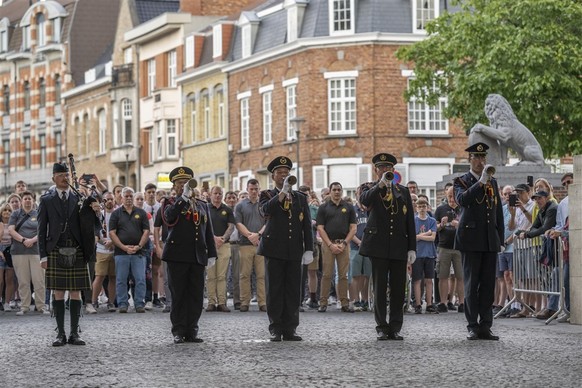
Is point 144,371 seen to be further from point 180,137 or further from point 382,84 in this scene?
point 180,137

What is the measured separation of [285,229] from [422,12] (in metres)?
38.8

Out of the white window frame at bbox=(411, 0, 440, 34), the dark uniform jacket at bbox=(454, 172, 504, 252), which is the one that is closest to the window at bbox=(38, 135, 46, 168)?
the white window frame at bbox=(411, 0, 440, 34)

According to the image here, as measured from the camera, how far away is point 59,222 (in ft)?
55.5

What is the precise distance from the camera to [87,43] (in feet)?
277

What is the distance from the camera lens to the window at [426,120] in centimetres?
5547

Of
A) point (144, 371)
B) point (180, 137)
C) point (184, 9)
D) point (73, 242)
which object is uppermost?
point (184, 9)

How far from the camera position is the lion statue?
31.4 meters

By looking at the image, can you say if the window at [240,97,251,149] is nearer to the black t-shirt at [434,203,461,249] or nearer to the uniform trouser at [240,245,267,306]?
the uniform trouser at [240,245,267,306]

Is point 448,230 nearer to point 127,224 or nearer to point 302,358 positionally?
point 127,224

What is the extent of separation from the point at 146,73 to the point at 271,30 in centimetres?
1394

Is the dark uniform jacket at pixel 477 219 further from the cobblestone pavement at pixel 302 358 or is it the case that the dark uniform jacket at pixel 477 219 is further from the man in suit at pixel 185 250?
the man in suit at pixel 185 250

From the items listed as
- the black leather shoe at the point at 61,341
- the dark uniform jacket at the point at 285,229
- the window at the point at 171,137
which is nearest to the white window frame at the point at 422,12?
the window at the point at 171,137

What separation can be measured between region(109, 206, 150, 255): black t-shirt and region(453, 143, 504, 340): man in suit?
9.01m

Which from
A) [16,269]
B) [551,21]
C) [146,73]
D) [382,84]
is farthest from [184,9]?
[16,269]
